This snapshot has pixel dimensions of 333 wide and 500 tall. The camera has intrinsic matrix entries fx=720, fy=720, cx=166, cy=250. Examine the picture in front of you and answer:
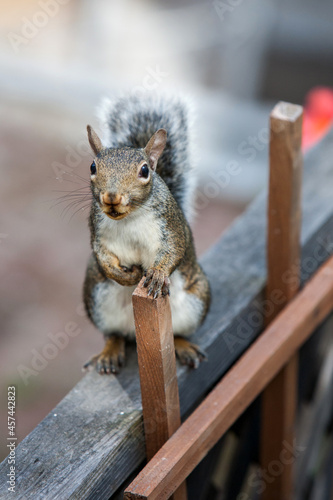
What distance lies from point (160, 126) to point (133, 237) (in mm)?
346

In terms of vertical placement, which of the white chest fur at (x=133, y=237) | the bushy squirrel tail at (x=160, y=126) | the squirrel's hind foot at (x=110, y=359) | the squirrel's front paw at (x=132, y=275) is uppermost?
the bushy squirrel tail at (x=160, y=126)

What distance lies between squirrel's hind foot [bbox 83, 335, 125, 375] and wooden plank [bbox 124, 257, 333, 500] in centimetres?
19

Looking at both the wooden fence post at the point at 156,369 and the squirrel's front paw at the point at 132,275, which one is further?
the squirrel's front paw at the point at 132,275

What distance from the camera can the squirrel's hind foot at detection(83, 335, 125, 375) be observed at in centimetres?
139

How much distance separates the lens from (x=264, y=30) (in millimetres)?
4465

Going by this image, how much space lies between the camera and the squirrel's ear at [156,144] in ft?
4.09

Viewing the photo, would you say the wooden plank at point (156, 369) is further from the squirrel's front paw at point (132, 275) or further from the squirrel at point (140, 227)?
the squirrel's front paw at point (132, 275)

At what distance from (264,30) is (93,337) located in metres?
2.41

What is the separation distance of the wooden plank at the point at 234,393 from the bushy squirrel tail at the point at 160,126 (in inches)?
13.9

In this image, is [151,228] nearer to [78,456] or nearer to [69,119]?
[78,456]

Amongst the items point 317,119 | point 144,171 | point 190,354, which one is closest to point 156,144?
point 144,171

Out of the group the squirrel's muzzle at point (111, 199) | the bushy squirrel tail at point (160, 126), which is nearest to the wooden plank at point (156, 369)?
the squirrel's muzzle at point (111, 199)

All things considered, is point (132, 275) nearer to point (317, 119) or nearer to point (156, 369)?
point (156, 369)

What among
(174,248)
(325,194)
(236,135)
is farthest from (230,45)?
(174,248)
